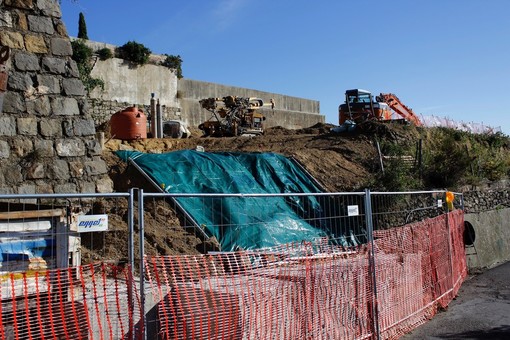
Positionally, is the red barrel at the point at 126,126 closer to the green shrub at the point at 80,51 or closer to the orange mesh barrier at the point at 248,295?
the green shrub at the point at 80,51

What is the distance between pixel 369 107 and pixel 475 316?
20.5m

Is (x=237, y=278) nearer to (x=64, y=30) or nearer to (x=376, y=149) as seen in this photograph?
(x=64, y=30)

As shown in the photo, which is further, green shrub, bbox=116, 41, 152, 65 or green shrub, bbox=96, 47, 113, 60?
green shrub, bbox=116, 41, 152, 65

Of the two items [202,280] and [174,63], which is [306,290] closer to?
[202,280]

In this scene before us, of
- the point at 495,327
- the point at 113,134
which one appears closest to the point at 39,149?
the point at 495,327

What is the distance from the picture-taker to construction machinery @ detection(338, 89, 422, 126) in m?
27.6

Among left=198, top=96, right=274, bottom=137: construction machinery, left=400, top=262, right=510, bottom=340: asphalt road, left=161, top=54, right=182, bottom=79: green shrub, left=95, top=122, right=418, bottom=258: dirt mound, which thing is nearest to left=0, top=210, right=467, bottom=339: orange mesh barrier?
left=400, top=262, right=510, bottom=340: asphalt road

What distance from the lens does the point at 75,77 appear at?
8.91 meters

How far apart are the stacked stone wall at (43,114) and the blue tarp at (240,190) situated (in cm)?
269

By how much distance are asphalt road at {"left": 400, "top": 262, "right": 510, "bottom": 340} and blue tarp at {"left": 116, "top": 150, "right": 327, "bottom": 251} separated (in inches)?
111

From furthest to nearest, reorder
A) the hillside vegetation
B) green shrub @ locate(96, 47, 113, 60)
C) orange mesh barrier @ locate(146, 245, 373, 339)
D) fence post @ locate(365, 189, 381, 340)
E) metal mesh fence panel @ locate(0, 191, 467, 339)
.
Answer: green shrub @ locate(96, 47, 113, 60)
the hillside vegetation
fence post @ locate(365, 189, 381, 340)
orange mesh barrier @ locate(146, 245, 373, 339)
metal mesh fence panel @ locate(0, 191, 467, 339)

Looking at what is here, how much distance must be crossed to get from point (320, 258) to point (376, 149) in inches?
552

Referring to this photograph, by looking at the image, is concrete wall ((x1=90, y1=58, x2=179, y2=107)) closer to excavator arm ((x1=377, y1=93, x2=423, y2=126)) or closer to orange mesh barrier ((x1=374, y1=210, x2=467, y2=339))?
excavator arm ((x1=377, y1=93, x2=423, y2=126))

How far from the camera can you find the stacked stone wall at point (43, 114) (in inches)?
319
